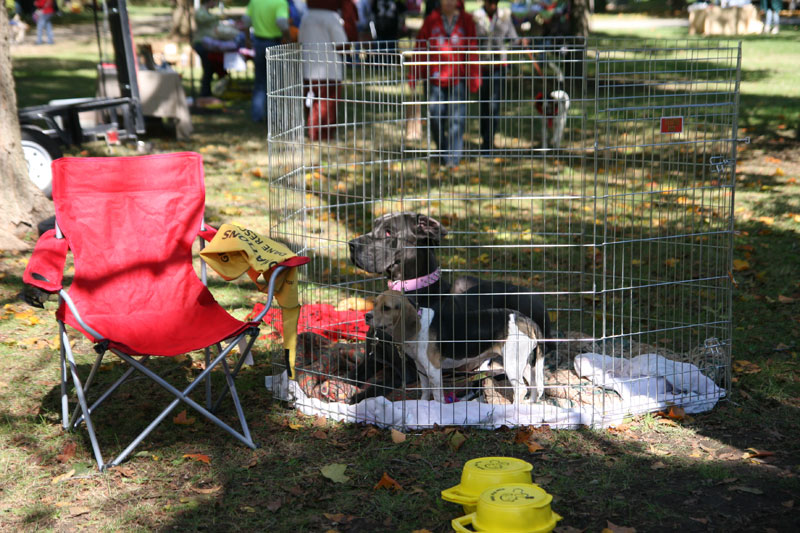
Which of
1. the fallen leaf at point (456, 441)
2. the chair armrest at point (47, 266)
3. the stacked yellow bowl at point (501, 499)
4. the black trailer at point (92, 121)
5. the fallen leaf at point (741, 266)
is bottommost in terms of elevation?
the fallen leaf at point (456, 441)

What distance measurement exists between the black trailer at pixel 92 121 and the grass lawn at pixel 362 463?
3.54 meters

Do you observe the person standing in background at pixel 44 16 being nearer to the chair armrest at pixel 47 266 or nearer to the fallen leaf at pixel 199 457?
the chair armrest at pixel 47 266

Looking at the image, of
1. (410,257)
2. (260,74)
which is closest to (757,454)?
(410,257)

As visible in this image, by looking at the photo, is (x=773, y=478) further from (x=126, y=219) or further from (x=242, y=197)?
(x=242, y=197)

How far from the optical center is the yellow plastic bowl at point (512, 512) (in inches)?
110

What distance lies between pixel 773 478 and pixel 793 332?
1929 millimetres

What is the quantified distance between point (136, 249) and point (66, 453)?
1107 millimetres

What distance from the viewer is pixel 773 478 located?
11.5ft

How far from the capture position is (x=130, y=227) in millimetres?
4289

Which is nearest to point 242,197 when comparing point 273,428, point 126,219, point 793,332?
point 126,219

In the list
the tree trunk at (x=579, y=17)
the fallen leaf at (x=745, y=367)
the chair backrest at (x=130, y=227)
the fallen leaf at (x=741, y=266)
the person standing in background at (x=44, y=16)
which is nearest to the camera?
the chair backrest at (x=130, y=227)

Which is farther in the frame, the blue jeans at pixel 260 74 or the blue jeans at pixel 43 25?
the blue jeans at pixel 43 25

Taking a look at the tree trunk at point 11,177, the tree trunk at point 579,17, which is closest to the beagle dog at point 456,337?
the tree trunk at point 11,177

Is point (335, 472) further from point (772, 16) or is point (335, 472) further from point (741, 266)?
point (772, 16)
